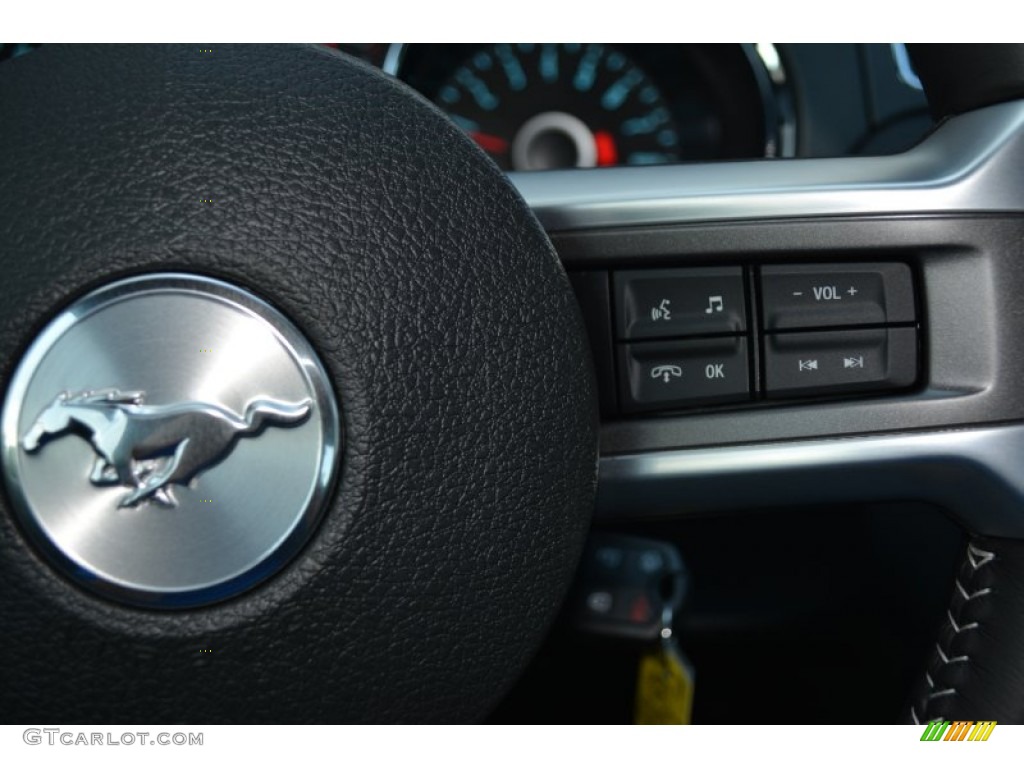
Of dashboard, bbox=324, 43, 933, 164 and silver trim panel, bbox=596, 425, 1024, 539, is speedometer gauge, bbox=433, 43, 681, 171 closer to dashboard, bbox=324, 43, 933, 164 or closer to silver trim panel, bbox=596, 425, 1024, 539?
dashboard, bbox=324, 43, 933, 164

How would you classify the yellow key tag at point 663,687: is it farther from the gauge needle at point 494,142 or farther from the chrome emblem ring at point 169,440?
the gauge needle at point 494,142

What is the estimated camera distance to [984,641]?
0.79 meters

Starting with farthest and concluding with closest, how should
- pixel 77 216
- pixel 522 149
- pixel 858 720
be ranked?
pixel 522 149
pixel 858 720
pixel 77 216

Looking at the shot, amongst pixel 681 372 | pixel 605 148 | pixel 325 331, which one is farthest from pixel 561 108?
pixel 325 331

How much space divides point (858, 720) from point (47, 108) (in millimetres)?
938

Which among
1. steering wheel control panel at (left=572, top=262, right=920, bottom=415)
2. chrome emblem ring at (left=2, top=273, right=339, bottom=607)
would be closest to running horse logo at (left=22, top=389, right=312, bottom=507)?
chrome emblem ring at (left=2, top=273, right=339, bottom=607)

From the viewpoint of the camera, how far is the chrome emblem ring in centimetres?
59

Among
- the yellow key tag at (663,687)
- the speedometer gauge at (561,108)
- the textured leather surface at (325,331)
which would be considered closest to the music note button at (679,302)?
the textured leather surface at (325,331)

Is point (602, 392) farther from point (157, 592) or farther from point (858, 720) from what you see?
A: point (858, 720)

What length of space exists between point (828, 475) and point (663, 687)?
34 centimetres

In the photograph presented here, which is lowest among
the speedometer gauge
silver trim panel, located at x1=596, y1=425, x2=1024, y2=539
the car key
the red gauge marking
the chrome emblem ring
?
the car key

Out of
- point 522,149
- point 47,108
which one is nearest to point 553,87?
point 522,149

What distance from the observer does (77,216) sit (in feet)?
1.94

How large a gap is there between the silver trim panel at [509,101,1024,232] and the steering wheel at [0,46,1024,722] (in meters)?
0.10
